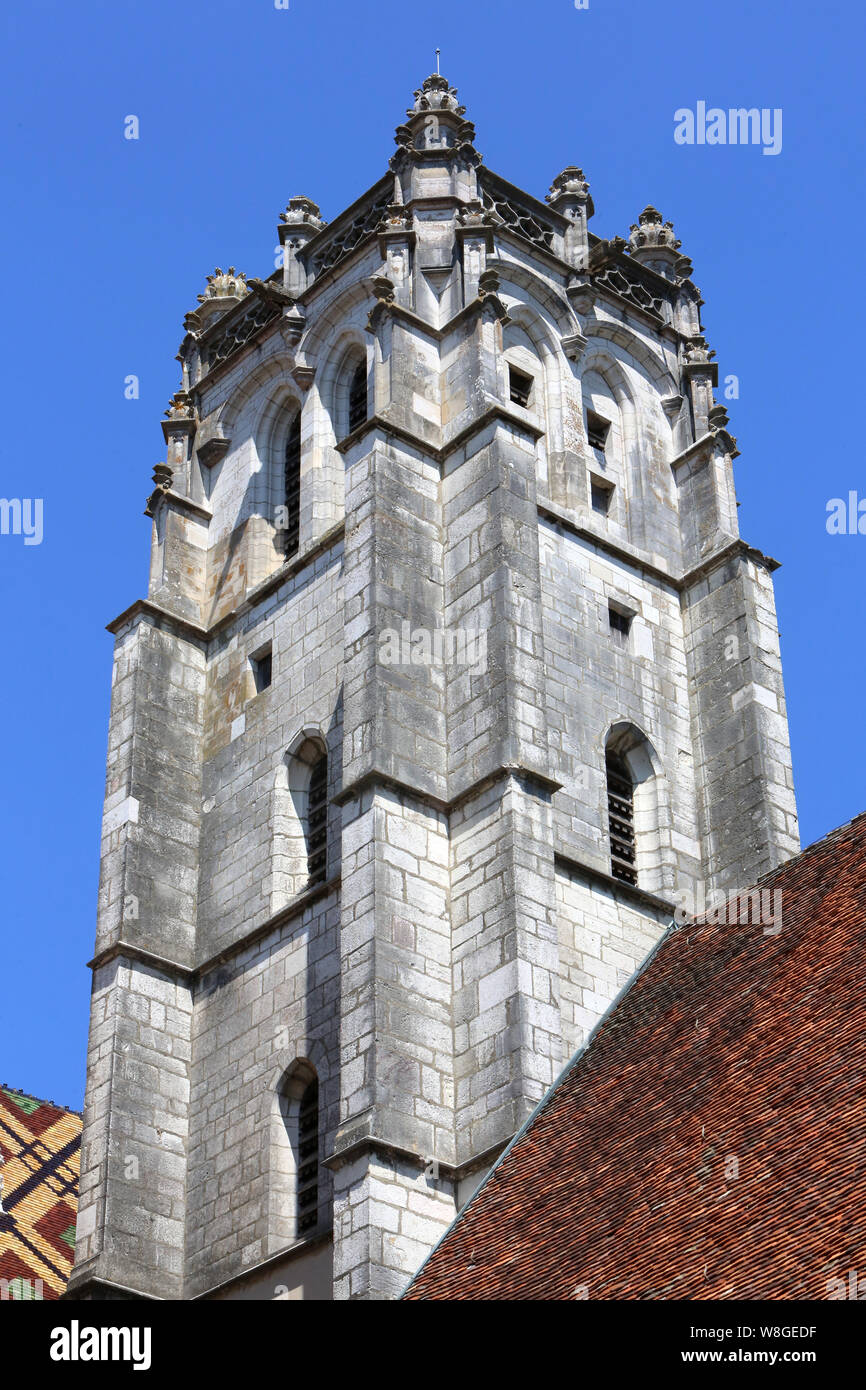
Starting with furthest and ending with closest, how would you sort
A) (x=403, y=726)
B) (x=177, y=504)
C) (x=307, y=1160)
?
(x=177, y=504), (x=307, y=1160), (x=403, y=726)

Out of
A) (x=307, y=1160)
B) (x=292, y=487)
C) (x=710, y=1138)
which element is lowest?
(x=710, y=1138)

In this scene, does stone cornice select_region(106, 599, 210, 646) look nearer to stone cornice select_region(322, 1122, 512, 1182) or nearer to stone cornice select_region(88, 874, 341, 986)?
stone cornice select_region(88, 874, 341, 986)

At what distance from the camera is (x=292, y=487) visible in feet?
94.1

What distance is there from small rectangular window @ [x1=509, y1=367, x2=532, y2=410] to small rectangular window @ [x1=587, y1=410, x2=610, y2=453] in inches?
43.1

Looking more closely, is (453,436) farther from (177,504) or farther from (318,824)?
(177,504)

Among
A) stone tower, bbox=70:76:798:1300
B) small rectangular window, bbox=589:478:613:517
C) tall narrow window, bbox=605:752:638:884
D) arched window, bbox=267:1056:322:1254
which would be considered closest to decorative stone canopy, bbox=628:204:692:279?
stone tower, bbox=70:76:798:1300

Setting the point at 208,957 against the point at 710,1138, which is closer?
the point at 710,1138

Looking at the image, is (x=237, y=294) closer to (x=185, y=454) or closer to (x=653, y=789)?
(x=185, y=454)

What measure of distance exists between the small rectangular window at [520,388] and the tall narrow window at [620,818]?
487 cm

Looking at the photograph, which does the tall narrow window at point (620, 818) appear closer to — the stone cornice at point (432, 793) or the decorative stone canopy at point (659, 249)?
the stone cornice at point (432, 793)

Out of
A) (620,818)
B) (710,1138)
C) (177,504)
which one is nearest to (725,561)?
(620,818)

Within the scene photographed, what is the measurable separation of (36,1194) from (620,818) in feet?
34.4

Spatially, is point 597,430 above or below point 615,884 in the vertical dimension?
above

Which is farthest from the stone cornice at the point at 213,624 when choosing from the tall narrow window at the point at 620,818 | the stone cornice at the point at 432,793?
the stone cornice at the point at 432,793
